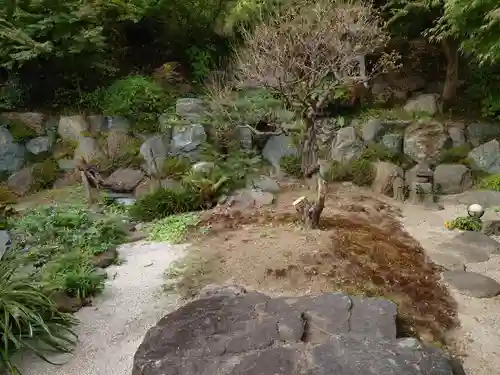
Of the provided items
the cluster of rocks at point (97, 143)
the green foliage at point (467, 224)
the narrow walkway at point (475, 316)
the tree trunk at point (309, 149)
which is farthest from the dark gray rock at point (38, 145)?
the green foliage at point (467, 224)

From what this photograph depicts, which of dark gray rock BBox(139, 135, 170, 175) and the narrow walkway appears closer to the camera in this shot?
the narrow walkway

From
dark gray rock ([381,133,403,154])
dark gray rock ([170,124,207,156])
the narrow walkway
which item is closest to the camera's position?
the narrow walkway

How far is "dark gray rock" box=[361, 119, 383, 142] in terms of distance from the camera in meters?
9.57

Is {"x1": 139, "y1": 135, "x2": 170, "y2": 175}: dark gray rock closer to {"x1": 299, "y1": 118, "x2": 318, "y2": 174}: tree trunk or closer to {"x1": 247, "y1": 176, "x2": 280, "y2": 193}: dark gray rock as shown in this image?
{"x1": 247, "y1": 176, "x2": 280, "y2": 193}: dark gray rock

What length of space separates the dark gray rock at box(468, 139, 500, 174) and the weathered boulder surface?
6.22 meters

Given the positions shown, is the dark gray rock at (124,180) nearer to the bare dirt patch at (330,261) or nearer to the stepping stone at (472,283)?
the bare dirt patch at (330,261)

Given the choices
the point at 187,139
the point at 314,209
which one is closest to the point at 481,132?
the point at 314,209

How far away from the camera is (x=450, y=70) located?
1027 centimetres

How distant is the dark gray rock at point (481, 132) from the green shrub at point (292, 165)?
3867 mm

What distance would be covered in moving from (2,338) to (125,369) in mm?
1125

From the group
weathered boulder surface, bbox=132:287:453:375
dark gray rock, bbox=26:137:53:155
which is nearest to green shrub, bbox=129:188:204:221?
weathered boulder surface, bbox=132:287:453:375

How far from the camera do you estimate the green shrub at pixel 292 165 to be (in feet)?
30.1

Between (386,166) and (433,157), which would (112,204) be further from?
(433,157)

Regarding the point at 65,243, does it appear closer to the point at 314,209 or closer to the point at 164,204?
the point at 164,204
